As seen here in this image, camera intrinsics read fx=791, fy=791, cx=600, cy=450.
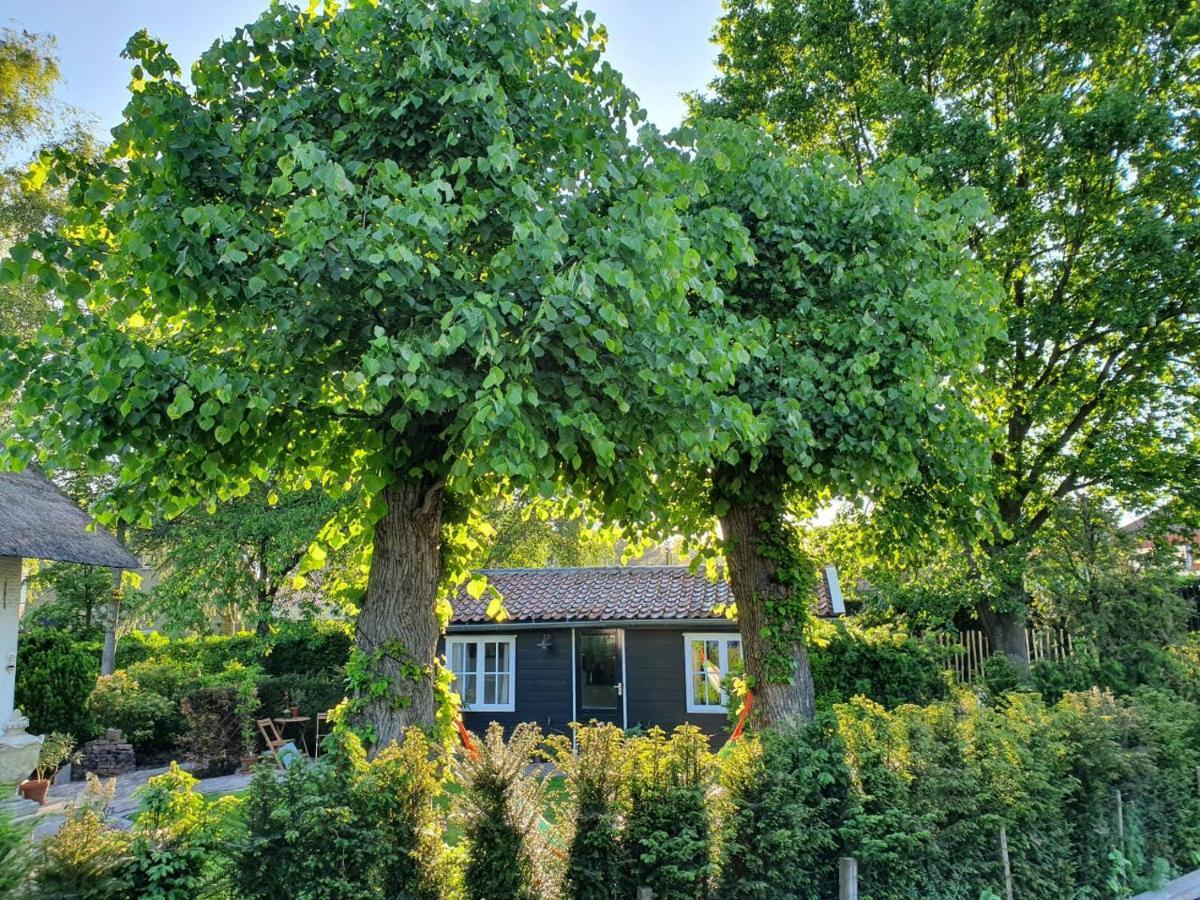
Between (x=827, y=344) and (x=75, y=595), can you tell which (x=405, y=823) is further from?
(x=75, y=595)

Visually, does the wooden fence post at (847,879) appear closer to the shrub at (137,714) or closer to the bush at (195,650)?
the shrub at (137,714)

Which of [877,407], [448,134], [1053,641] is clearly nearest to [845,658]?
[1053,641]

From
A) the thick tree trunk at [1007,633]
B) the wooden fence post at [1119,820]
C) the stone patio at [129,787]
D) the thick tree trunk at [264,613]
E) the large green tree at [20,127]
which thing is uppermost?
the large green tree at [20,127]

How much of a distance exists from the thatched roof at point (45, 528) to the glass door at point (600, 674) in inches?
338

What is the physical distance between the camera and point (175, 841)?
3.41 meters

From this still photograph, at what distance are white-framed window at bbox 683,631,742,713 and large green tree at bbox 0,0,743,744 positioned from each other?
11058 mm

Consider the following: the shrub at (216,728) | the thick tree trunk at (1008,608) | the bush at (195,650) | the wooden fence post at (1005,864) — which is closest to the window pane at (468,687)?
the shrub at (216,728)

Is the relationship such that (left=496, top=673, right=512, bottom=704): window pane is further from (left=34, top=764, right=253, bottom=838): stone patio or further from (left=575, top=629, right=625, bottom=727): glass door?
(left=34, top=764, right=253, bottom=838): stone patio

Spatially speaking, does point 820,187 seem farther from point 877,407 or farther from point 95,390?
point 95,390

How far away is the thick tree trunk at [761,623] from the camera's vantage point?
7.63 m

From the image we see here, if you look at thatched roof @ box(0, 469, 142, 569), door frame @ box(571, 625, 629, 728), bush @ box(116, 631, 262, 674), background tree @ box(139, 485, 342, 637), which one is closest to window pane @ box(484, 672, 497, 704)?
door frame @ box(571, 625, 629, 728)

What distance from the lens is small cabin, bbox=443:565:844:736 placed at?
16078 millimetres

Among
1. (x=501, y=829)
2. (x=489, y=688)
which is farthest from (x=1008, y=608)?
(x=501, y=829)

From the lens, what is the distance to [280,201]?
5148mm
